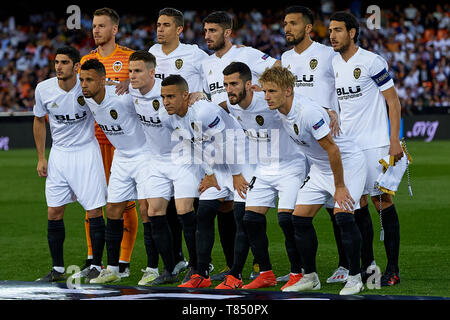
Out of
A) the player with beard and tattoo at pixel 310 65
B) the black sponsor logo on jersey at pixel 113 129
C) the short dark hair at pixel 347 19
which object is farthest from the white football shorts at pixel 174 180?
the short dark hair at pixel 347 19

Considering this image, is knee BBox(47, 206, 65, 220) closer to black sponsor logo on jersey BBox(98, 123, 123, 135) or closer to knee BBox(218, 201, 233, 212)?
black sponsor logo on jersey BBox(98, 123, 123, 135)

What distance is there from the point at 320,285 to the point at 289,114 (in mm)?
1520

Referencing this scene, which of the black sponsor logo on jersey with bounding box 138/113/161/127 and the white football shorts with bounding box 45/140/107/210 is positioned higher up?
the black sponsor logo on jersey with bounding box 138/113/161/127

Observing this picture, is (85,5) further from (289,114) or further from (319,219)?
(289,114)

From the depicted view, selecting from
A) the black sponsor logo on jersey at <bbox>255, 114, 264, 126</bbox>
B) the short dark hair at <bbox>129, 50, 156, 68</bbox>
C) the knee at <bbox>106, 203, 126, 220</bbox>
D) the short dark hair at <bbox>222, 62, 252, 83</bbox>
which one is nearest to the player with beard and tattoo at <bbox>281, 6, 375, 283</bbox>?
the black sponsor logo on jersey at <bbox>255, 114, 264, 126</bbox>

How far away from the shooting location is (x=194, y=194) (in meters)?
7.12

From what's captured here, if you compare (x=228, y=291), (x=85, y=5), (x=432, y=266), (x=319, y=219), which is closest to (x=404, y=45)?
(x=85, y=5)

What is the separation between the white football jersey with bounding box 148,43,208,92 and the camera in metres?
7.79

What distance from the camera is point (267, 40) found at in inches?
1167

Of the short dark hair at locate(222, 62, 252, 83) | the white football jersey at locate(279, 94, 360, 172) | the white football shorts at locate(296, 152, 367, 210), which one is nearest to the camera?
the white football jersey at locate(279, 94, 360, 172)

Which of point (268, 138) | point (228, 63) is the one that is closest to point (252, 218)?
point (268, 138)

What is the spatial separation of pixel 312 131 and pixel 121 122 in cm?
203

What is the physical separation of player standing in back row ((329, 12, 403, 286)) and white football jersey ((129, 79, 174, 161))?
1.57 meters

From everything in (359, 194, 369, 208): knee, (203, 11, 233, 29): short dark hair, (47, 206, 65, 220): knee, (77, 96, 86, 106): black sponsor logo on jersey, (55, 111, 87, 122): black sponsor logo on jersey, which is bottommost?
(47, 206, 65, 220): knee
